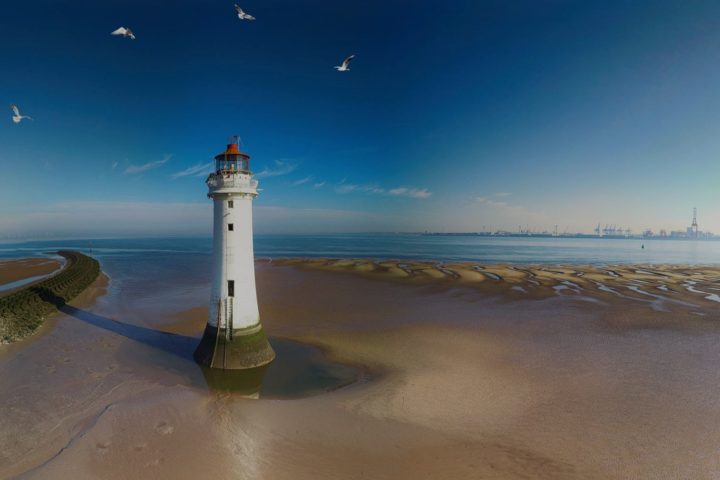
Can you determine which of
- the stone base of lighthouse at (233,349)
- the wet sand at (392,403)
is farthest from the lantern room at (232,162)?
the wet sand at (392,403)

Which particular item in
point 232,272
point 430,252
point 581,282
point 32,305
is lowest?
point 581,282

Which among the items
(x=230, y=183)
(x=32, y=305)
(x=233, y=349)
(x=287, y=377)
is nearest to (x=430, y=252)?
(x=32, y=305)

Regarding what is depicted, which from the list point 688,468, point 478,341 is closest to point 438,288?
point 478,341

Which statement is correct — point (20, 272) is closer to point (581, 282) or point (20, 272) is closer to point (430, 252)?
point (581, 282)

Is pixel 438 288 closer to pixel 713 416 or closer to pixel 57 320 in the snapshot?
pixel 713 416

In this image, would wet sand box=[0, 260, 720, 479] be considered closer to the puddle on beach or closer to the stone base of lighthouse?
the puddle on beach
